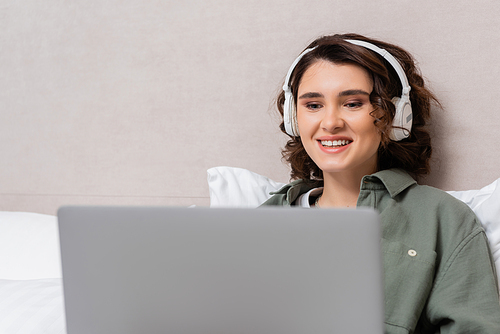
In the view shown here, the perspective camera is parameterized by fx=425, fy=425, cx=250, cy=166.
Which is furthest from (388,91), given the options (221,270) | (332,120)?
→ (221,270)

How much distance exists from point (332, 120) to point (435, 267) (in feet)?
1.29

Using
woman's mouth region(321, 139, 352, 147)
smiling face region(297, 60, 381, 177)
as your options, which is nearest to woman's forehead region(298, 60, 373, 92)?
smiling face region(297, 60, 381, 177)

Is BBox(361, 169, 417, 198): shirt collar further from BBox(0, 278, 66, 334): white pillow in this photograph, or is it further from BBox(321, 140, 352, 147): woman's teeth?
BBox(0, 278, 66, 334): white pillow

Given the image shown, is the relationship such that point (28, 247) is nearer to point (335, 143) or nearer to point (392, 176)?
point (335, 143)

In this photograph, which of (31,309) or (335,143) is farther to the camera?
(335,143)

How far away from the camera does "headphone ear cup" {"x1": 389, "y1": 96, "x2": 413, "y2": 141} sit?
1.02 meters

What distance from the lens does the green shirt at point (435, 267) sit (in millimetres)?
808

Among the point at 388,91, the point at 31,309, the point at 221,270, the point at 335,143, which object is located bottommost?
the point at 31,309

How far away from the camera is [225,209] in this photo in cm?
50

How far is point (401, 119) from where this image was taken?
1.02 meters

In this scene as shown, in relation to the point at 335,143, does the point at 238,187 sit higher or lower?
lower

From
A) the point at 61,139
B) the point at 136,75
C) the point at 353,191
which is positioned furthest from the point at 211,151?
the point at 61,139

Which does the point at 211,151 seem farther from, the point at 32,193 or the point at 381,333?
the point at 381,333

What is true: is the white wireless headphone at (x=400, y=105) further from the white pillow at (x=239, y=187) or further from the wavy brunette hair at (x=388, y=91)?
the white pillow at (x=239, y=187)
